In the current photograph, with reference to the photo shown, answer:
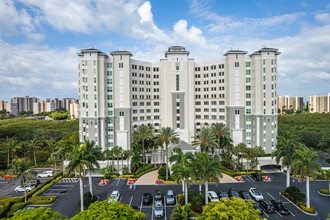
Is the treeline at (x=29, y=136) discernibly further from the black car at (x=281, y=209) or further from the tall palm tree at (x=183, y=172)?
the black car at (x=281, y=209)

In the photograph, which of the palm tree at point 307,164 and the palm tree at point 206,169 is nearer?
the palm tree at point 206,169

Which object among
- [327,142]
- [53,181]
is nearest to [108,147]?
[53,181]

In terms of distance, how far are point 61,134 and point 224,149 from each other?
6300 centimetres

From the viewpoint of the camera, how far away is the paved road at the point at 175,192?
31.7 meters

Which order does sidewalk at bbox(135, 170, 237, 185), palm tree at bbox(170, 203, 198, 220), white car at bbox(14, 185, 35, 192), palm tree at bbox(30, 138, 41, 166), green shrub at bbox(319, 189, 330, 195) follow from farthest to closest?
palm tree at bbox(30, 138, 41, 166) < sidewalk at bbox(135, 170, 237, 185) < white car at bbox(14, 185, 35, 192) < green shrub at bbox(319, 189, 330, 195) < palm tree at bbox(170, 203, 198, 220)

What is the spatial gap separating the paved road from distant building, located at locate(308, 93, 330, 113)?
11770 cm

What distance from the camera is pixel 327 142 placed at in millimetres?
49219

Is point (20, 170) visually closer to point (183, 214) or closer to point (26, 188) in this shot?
point (26, 188)

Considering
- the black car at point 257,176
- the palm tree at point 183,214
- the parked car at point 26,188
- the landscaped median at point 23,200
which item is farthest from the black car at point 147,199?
the parked car at point 26,188

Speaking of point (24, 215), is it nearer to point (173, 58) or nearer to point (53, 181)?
point (53, 181)

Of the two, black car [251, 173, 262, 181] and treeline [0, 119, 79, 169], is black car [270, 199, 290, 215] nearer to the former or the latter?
black car [251, 173, 262, 181]

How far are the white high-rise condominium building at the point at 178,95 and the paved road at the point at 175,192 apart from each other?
44.0 ft

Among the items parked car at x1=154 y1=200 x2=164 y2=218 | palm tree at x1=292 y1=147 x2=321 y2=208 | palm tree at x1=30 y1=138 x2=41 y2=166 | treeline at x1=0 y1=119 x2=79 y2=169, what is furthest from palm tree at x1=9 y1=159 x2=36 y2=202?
palm tree at x1=292 y1=147 x2=321 y2=208

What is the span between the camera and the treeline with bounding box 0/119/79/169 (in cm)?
5597
